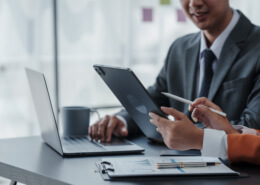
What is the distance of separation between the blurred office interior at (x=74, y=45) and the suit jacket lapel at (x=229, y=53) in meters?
1.66

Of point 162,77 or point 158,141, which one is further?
point 162,77

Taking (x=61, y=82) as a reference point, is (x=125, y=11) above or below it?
above

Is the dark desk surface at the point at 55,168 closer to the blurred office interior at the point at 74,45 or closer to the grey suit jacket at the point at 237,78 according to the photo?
the grey suit jacket at the point at 237,78

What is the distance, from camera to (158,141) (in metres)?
1.62

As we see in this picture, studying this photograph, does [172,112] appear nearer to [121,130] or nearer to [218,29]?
[121,130]

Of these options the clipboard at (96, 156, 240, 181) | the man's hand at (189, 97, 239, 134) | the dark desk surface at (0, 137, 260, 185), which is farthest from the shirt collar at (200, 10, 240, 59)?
the clipboard at (96, 156, 240, 181)

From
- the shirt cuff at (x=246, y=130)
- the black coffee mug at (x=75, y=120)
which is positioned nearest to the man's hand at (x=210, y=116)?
the shirt cuff at (x=246, y=130)

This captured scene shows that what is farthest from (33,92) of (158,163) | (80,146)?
(158,163)

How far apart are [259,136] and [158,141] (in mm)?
399

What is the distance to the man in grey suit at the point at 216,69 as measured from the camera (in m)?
1.72

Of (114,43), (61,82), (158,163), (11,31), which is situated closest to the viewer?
(158,163)

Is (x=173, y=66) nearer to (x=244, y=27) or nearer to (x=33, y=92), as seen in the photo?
(x=244, y=27)

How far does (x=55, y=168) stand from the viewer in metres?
1.26

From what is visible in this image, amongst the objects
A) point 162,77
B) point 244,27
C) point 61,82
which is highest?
point 244,27
